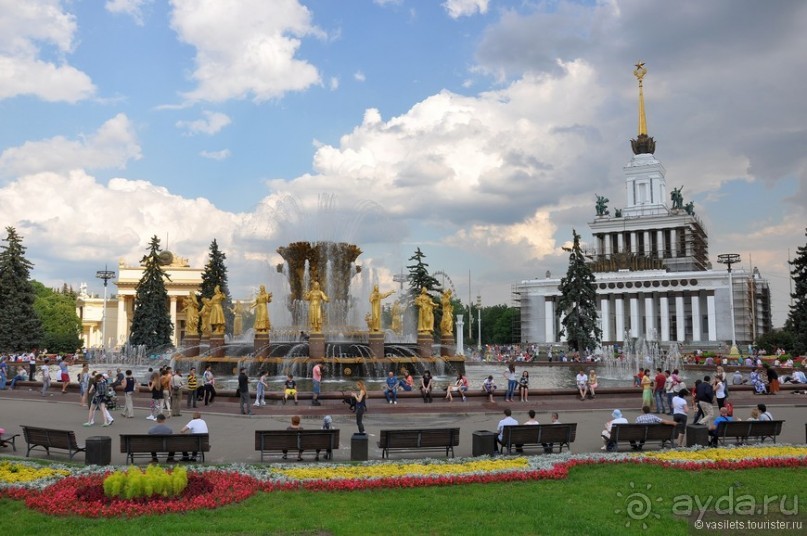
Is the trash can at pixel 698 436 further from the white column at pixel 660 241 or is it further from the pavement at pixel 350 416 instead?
the white column at pixel 660 241

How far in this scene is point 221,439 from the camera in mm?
13711

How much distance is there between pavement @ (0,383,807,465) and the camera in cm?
1295

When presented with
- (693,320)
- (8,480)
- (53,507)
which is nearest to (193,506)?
(53,507)

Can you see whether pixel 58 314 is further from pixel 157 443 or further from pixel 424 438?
pixel 424 438

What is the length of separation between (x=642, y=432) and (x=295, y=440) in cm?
630

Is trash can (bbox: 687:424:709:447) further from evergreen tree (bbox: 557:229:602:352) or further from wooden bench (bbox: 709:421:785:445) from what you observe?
evergreen tree (bbox: 557:229:602:352)

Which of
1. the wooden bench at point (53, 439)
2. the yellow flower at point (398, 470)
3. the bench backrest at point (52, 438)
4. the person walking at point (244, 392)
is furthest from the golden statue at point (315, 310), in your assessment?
the yellow flower at point (398, 470)

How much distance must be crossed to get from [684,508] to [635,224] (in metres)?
90.3

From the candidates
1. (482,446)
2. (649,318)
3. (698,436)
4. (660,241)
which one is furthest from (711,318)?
(482,446)

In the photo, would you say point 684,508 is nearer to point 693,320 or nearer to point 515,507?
point 515,507

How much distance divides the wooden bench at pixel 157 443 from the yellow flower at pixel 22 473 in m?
1.14

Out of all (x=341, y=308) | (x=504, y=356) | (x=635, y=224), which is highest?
(x=635, y=224)

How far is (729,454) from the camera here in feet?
37.0
